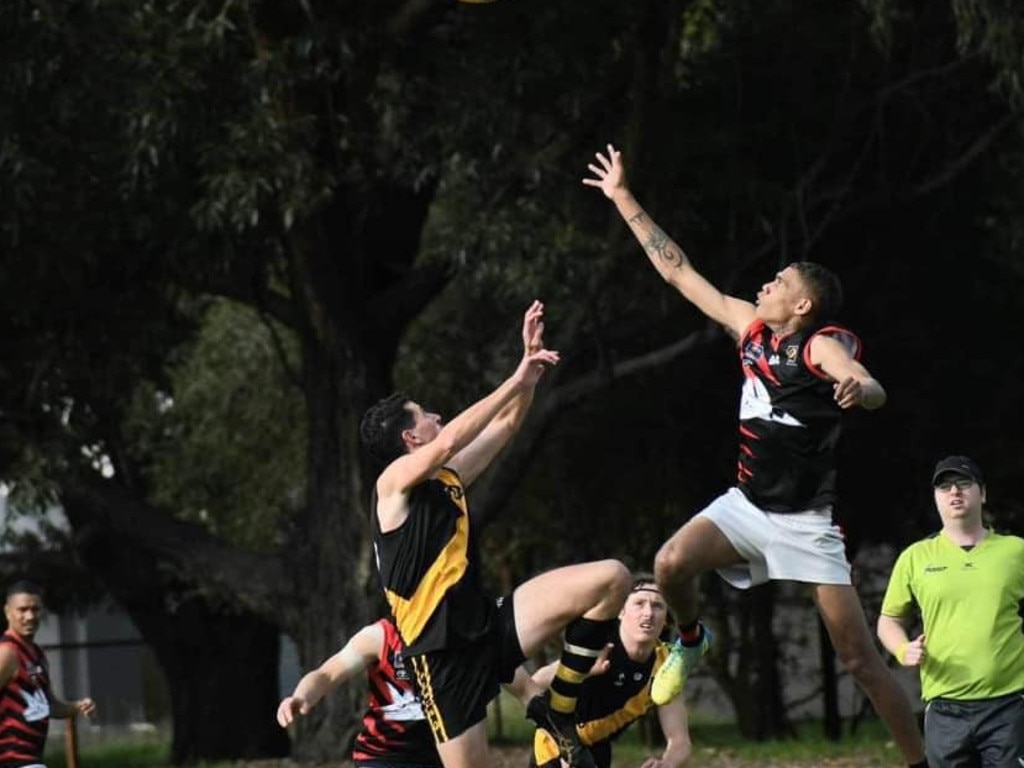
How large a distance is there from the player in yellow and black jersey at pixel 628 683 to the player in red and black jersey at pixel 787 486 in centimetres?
61

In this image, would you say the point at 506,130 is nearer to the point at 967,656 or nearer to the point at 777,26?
the point at 777,26

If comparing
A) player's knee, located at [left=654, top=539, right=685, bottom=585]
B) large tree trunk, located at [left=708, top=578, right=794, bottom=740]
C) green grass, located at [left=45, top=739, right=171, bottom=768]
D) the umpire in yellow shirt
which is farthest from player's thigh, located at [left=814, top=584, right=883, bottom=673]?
green grass, located at [left=45, top=739, right=171, bottom=768]

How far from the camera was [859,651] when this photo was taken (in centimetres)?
976

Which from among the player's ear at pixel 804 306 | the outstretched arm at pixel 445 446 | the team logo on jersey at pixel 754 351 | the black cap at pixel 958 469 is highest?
the player's ear at pixel 804 306

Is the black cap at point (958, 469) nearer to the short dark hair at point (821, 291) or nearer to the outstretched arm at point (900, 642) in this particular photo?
the outstretched arm at point (900, 642)

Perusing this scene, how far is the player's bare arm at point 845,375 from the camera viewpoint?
28.8 ft

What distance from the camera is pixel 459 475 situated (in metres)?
9.82

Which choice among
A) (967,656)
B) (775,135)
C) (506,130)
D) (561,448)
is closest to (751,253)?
(775,135)

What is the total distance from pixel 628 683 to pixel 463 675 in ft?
4.70

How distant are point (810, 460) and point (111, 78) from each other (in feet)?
31.0

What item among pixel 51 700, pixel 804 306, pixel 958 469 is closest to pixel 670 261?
pixel 804 306

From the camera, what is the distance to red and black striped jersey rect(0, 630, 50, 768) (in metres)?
13.6

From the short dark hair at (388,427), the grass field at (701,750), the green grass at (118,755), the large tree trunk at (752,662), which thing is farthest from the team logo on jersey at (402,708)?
the green grass at (118,755)

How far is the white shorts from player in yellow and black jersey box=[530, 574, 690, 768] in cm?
Result: 80
